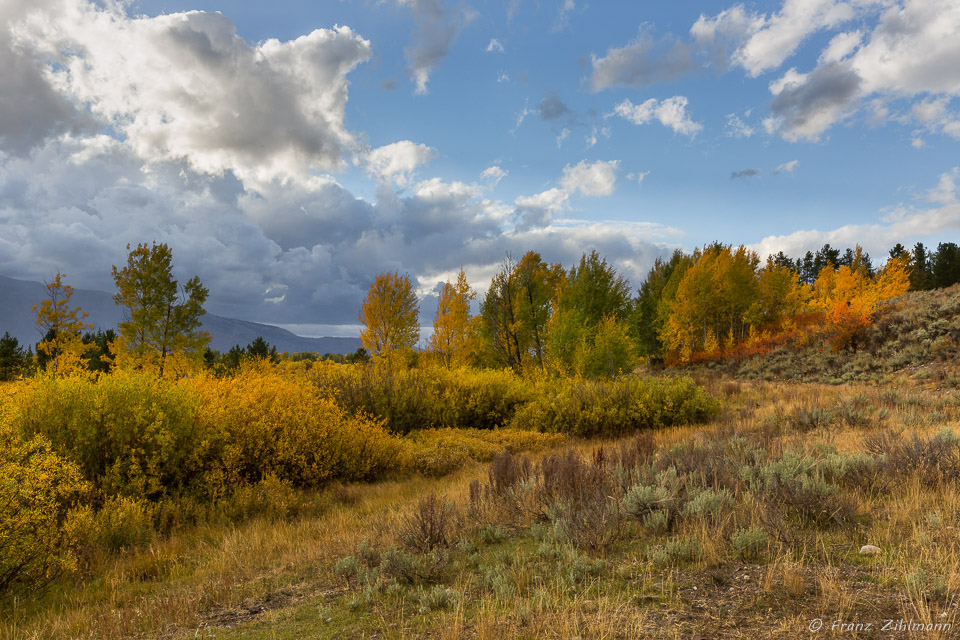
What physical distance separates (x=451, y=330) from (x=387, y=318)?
4582mm

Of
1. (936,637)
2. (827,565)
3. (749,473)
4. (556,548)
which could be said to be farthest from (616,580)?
(749,473)

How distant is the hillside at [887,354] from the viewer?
2431 cm

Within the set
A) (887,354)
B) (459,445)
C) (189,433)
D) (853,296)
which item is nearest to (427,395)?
(459,445)

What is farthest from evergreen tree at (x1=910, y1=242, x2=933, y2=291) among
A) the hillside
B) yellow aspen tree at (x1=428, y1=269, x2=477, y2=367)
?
yellow aspen tree at (x1=428, y1=269, x2=477, y2=367)

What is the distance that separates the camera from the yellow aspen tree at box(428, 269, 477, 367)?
28656 mm

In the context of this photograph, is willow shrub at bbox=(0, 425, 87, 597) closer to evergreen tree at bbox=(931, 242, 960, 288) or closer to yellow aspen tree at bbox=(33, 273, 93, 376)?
yellow aspen tree at bbox=(33, 273, 93, 376)

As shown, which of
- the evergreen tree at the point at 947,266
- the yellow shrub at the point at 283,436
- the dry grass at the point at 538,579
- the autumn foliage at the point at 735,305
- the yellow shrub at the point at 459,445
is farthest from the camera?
the evergreen tree at the point at 947,266

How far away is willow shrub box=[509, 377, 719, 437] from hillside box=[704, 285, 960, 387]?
13194 mm

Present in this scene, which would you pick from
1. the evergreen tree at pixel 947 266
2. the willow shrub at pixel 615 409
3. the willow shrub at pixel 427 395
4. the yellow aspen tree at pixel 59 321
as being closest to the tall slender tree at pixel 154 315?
the yellow aspen tree at pixel 59 321

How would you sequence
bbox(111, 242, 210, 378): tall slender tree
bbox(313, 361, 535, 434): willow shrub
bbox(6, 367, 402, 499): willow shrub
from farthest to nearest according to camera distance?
1. bbox(111, 242, 210, 378): tall slender tree
2. bbox(313, 361, 535, 434): willow shrub
3. bbox(6, 367, 402, 499): willow shrub

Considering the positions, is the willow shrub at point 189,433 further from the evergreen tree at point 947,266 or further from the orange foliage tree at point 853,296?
the evergreen tree at point 947,266

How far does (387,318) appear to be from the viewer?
84.5 ft

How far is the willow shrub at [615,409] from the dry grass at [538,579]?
788 cm

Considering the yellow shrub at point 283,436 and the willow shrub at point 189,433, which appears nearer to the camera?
the willow shrub at point 189,433
